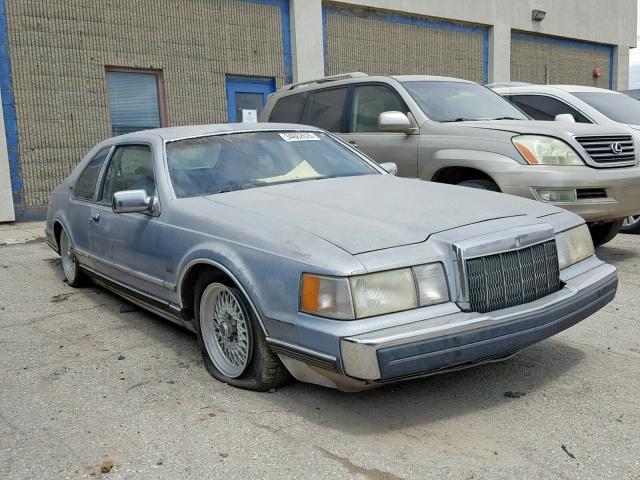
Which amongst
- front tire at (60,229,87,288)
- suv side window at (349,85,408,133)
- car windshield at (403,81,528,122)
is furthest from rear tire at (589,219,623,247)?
front tire at (60,229,87,288)

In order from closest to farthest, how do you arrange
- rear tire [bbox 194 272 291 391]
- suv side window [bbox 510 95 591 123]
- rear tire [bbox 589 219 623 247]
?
rear tire [bbox 194 272 291 391] < rear tire [bbox 589 219 623 247] < suv side window [bbox 510 95 591 123]

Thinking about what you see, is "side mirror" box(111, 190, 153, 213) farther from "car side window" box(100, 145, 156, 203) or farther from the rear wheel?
the rear wheel

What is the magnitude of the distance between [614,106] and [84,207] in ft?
21.8

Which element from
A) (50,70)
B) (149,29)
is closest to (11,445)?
(50,70)

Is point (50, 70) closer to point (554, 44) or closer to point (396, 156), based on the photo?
point (396, 156)

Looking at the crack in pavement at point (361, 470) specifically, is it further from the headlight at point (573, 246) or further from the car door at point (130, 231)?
the car door at point (130, 231)

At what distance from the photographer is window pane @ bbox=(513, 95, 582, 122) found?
7961mm

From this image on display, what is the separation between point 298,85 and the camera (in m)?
8.02

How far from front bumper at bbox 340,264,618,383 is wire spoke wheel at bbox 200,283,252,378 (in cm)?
82

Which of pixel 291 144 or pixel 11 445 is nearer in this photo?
pixel 11 445

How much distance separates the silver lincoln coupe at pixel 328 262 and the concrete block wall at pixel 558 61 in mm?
15006

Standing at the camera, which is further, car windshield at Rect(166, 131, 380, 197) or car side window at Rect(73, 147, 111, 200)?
car side window at Rect(73, 147, 111, 200)

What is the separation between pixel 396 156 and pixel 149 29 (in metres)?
6.58

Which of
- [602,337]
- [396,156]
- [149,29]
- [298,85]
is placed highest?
[149,29]
